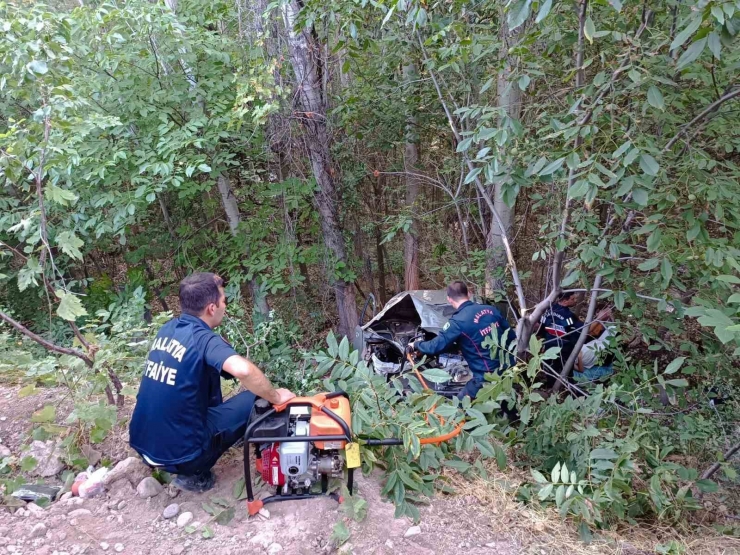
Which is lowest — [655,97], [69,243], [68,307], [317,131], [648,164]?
[68,307]

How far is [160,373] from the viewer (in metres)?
2.81

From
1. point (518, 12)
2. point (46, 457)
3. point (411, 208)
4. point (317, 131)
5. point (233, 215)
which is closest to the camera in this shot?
point (518, 12)

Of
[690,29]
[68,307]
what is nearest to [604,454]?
[690,29]

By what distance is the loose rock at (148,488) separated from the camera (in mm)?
2867

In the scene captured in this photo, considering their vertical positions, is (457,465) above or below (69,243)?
below

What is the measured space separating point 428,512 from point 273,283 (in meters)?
3.73

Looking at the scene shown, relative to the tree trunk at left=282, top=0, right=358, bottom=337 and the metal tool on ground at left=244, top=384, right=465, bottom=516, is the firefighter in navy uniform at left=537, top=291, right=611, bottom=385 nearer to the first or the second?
the metal tool on ground at left=244, top=384, right=465, bottom=516

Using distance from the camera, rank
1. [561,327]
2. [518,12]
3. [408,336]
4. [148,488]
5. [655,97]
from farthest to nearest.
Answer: [408,336] → [561,327] → [148,488] → [655,97] → [518,12]

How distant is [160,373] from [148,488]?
2.32 ft

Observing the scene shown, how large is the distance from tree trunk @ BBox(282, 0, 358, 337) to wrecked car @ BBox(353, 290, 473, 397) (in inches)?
46.3

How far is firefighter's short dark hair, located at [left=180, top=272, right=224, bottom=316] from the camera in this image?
2986mm

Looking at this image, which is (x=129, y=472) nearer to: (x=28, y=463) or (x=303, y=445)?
(x=28, y=463)

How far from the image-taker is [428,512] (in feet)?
9.45

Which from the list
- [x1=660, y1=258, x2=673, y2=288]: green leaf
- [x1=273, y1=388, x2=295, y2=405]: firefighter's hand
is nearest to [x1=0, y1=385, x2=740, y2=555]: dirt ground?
[x1=273, y1=388, x2=295, y2=405]: firefighter's hand
